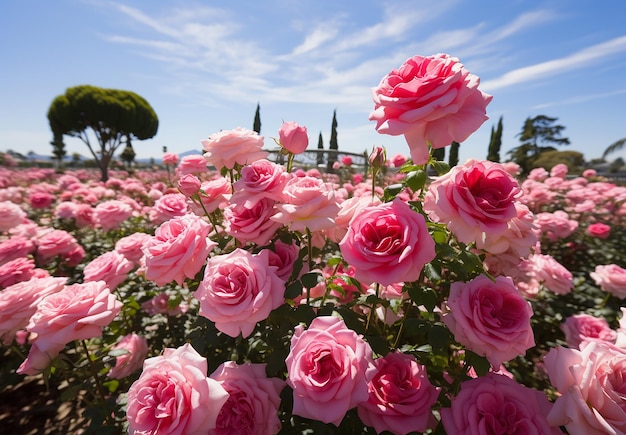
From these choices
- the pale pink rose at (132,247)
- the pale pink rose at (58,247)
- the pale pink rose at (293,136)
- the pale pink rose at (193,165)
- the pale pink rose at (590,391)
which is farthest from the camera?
the pale pink rose at (58,247)

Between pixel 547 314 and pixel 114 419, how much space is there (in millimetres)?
3243

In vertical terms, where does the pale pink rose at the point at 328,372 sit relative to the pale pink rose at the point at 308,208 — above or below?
below

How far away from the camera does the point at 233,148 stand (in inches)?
50.3

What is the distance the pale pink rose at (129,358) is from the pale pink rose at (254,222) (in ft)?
3.76

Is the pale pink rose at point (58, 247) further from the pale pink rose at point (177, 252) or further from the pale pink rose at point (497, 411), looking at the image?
the pale pink rose at point (497, 411)

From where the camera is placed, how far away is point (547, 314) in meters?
2.61

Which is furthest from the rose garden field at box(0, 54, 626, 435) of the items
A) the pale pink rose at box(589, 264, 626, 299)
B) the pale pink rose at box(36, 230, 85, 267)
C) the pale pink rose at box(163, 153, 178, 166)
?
the pale pink rose at box(163, 153, 178, 166)

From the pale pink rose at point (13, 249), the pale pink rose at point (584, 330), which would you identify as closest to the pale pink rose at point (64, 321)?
the pale pink rose at point (13, 249)

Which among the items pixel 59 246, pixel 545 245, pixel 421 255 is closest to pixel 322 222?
pixel 421 255

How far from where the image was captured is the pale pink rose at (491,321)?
0.89 metres

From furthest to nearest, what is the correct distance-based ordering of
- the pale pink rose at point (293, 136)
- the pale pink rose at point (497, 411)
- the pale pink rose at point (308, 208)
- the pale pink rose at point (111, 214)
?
the pale pink rose at point (111, 214), the pale pink rose at point (293, 136), the pale pink rose at point (308, 208), the pale pink rose at point (497, 411)

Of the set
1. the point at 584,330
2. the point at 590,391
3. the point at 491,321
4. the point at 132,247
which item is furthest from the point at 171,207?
the point at 584,330

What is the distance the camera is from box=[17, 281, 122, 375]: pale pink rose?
1086 millimetres

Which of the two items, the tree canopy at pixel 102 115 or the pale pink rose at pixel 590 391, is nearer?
the pale pink rose at pixel 590 391
